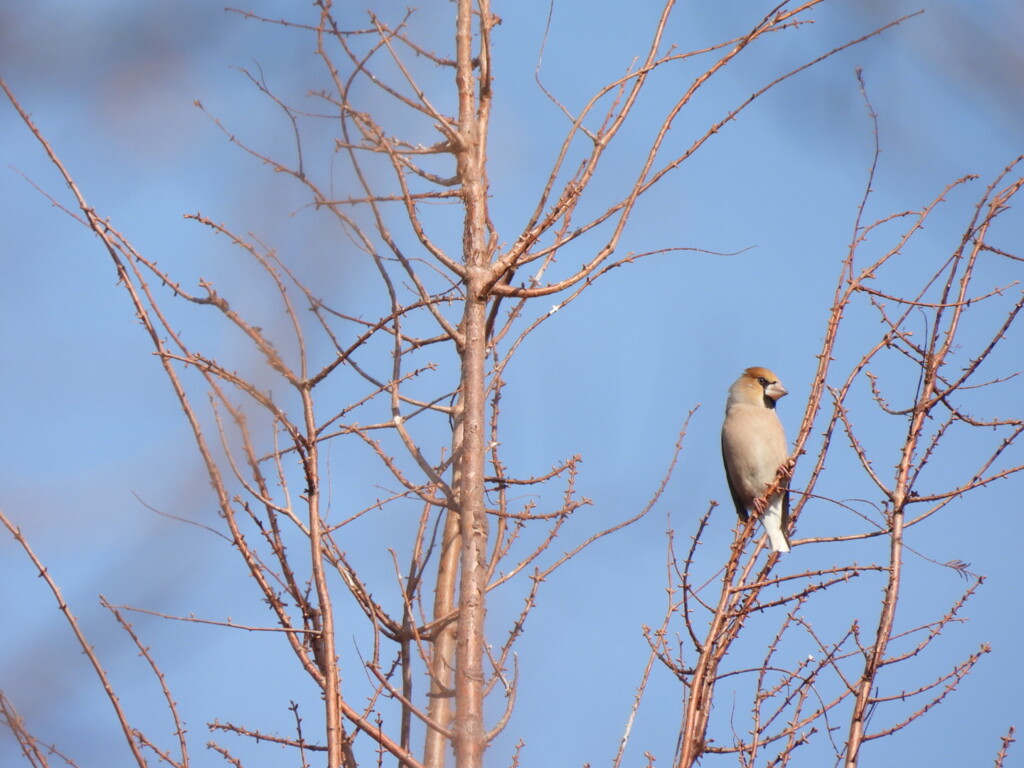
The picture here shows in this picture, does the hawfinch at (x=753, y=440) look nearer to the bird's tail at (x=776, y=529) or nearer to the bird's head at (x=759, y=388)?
the bird's head at (x=759, y=388)

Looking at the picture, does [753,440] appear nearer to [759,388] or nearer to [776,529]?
[759,388]

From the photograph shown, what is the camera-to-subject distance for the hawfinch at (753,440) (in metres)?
6.39

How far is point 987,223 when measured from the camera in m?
3.56

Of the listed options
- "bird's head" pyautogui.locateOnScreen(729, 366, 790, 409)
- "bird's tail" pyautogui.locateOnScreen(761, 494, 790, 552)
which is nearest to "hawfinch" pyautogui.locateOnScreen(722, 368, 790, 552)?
"bird's head" pyautogui.locateOnScreen(729, 366, 790, 409)

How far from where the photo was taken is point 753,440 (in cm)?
643

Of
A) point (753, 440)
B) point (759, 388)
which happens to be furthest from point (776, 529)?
point (759, 388)

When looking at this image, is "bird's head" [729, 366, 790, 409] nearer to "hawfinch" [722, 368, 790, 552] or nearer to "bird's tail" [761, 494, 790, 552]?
"hawfinch" [722, 368, 790, 552]

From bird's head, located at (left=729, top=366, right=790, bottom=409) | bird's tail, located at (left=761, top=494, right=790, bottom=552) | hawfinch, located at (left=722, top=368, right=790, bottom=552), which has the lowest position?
bird's tail, located at (left=761, top=494, right=790, bottom=552)

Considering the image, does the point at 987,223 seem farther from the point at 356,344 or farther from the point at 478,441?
A: the point at 356,344

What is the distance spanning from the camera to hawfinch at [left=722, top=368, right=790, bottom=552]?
21.0 feet

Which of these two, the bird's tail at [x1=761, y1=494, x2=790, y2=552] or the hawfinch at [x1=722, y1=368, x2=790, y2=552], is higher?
the hawfinch at [x1=722, y1=368, x2=790, y2=552]

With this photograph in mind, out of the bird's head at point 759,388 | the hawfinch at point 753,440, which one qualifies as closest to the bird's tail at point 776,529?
the hawfinch at point 753,440

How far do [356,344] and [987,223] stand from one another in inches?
81.1

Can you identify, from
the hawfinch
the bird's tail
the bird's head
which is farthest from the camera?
the bird's head
